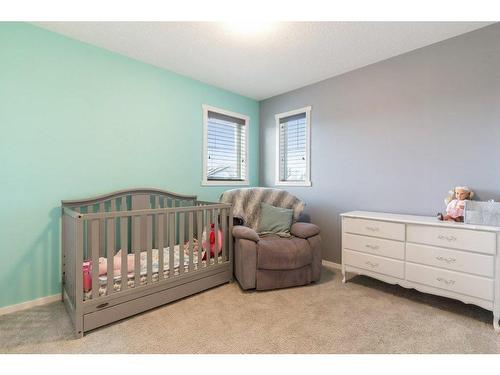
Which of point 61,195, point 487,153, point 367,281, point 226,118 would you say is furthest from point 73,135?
point 487,153

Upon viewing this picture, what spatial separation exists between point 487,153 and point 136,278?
3062mm

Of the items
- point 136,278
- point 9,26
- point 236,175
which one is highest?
point 9,26

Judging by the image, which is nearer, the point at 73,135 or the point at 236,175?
the point at 73,135

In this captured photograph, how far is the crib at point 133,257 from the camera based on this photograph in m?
1.63

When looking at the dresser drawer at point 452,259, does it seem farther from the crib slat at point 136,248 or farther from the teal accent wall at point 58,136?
the teal accent wall at point 58,136

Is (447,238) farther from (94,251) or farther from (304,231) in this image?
(94,251)

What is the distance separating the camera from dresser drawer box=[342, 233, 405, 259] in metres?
2.12

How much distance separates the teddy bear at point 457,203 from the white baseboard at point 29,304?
11.3 ft

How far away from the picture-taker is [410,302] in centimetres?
208

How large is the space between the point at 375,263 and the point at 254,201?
1.48 metres

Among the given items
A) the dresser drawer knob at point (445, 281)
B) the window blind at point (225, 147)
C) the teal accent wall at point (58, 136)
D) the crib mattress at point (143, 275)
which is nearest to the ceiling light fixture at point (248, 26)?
the teal accent wall at point (58, 136)

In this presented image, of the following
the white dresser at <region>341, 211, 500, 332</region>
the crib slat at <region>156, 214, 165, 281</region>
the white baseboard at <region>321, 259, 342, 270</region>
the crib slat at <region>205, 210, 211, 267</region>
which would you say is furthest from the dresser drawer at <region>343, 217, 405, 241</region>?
the crib slat at <region>156, 214, 165, 281</region>

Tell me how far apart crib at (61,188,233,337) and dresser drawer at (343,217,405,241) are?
48.8 inches

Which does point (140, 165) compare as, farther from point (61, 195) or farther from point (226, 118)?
point (226, 118)
